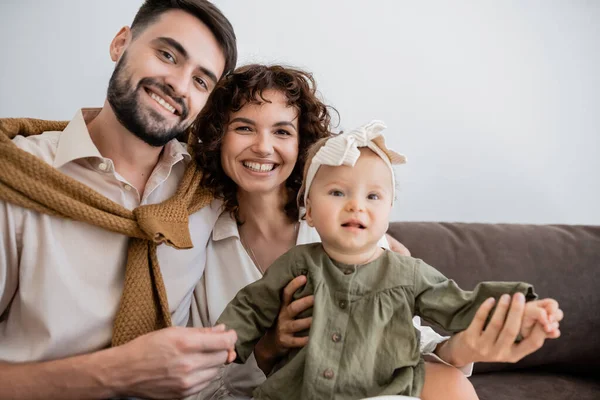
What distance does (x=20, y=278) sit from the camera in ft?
3.85

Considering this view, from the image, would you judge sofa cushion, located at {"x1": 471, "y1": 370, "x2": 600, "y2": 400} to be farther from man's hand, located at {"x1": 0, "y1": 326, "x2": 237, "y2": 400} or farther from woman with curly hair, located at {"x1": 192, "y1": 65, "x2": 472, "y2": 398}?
man's hand, located at {"x1": 0, "y1": 326, "x2": 237, "y2": 400}

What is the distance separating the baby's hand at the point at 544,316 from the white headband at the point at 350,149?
0.38 m

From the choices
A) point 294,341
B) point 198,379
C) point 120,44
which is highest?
point 120,44

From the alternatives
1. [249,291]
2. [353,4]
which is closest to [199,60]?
[249,291]

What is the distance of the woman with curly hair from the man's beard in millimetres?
188

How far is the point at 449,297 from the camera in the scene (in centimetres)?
104

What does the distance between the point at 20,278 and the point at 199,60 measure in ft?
2.31

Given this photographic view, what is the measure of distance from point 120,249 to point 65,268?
14 centimetres

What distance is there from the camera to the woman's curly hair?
149 cm

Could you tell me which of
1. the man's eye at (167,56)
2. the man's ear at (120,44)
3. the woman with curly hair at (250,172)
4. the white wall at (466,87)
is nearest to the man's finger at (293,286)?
the woman with curly hair at (250,172)

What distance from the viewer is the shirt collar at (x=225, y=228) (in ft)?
4.94

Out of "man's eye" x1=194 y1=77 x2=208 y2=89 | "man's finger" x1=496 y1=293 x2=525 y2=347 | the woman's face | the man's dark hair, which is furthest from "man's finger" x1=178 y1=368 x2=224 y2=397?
the man's dark hair

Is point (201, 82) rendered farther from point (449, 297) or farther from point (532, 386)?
point (532, 386)

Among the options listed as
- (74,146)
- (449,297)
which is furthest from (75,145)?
(449,297)
